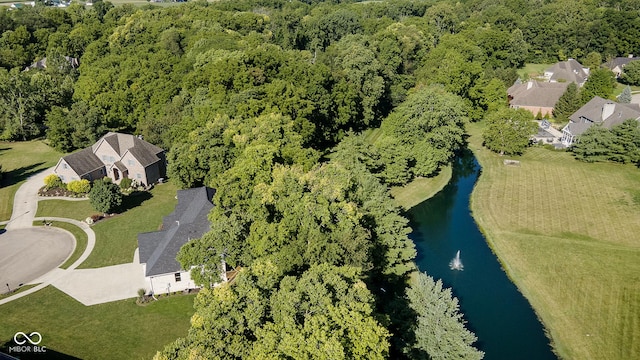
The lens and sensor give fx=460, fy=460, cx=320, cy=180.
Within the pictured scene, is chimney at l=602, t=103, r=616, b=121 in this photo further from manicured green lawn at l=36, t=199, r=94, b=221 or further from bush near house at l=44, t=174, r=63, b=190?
bush near house at l=44, t=174, r=63, b=190

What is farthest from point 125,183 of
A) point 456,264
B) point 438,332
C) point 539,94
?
point 539,94

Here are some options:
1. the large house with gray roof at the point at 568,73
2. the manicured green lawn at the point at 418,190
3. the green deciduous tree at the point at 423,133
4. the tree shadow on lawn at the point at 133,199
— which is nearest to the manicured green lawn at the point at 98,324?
the tree shadow on lawn at the point at 133,199

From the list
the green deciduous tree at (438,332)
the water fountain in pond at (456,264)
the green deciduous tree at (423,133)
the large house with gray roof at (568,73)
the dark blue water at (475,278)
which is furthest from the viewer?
the large house with gray roof at (568,73)

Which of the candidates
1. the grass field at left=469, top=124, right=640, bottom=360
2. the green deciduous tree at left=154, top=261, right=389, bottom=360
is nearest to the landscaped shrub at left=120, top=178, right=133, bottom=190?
the green deciduous tree at left=154, top=261, right=389, bottom=360

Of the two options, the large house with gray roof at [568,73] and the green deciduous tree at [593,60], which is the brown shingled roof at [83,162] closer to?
the large house with gray roof at [568,73]

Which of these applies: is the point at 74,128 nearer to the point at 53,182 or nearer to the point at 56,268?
the point at 53,182

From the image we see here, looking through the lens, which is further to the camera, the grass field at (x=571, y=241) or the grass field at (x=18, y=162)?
the grass field at (x=18, y=162)
